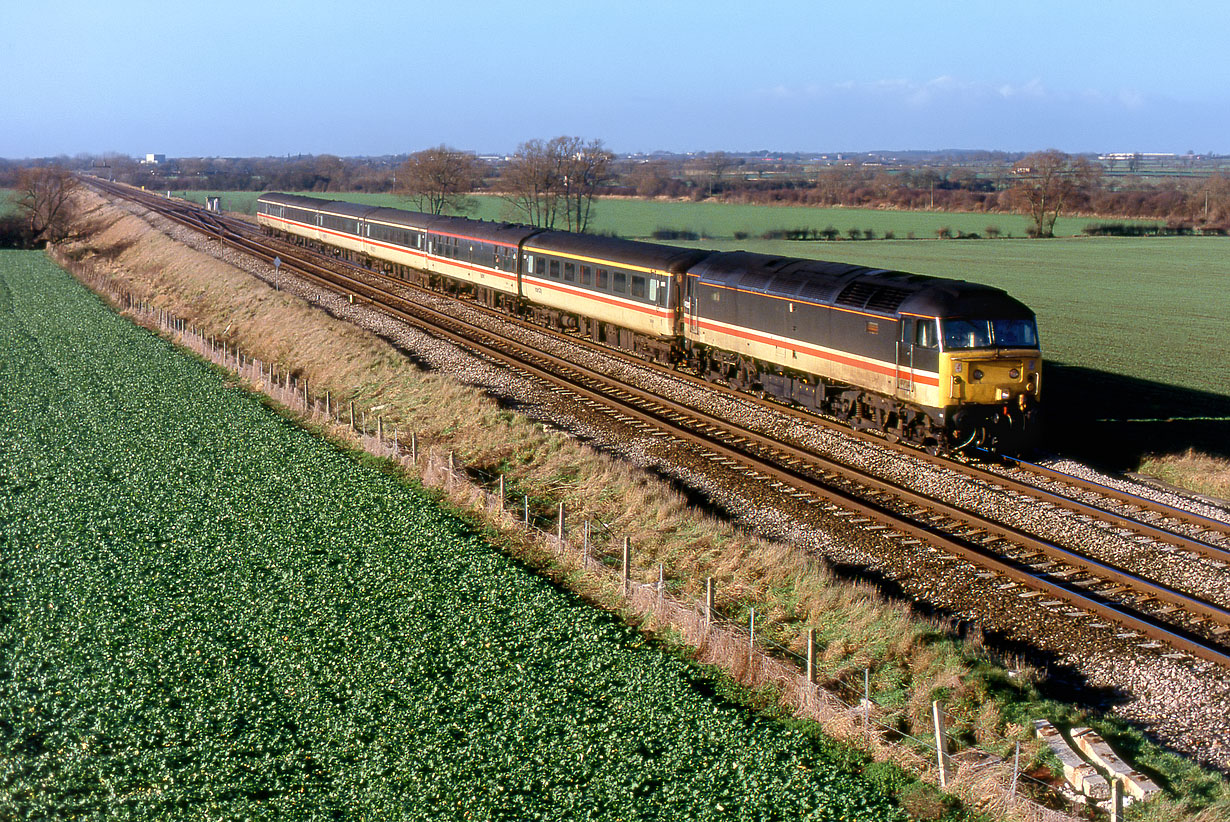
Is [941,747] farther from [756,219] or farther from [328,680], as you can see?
[756,219]

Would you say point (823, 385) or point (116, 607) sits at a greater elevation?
point (823, 385)

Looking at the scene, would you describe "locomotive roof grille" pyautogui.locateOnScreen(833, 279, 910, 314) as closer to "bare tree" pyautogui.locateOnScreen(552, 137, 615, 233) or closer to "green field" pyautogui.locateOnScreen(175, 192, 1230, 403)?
"green field" pyautogui.locateOnScreen(175, 192, 1230, 403)

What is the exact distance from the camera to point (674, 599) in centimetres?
1511

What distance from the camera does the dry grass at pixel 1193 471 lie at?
20.8 metres

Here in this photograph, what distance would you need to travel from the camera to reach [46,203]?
84062mm

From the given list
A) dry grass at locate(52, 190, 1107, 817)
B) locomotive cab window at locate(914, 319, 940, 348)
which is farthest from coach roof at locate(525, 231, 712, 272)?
locomotive cab window at locate(914, 319, 940, 348)

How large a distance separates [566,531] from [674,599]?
13.5 ft

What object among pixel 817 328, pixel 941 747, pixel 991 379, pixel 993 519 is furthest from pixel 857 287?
pixel 941 747

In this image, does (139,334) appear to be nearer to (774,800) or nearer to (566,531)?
(566,531)

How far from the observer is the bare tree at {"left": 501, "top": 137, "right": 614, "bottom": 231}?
90562mm

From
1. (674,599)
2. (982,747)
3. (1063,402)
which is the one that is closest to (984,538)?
(674,599)

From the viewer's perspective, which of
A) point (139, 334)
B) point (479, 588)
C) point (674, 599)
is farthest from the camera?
point (139, 334)

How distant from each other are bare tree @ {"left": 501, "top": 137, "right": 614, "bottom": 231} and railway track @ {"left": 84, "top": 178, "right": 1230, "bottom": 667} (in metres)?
62.1

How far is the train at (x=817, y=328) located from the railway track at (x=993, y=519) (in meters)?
Answer: 0.77
